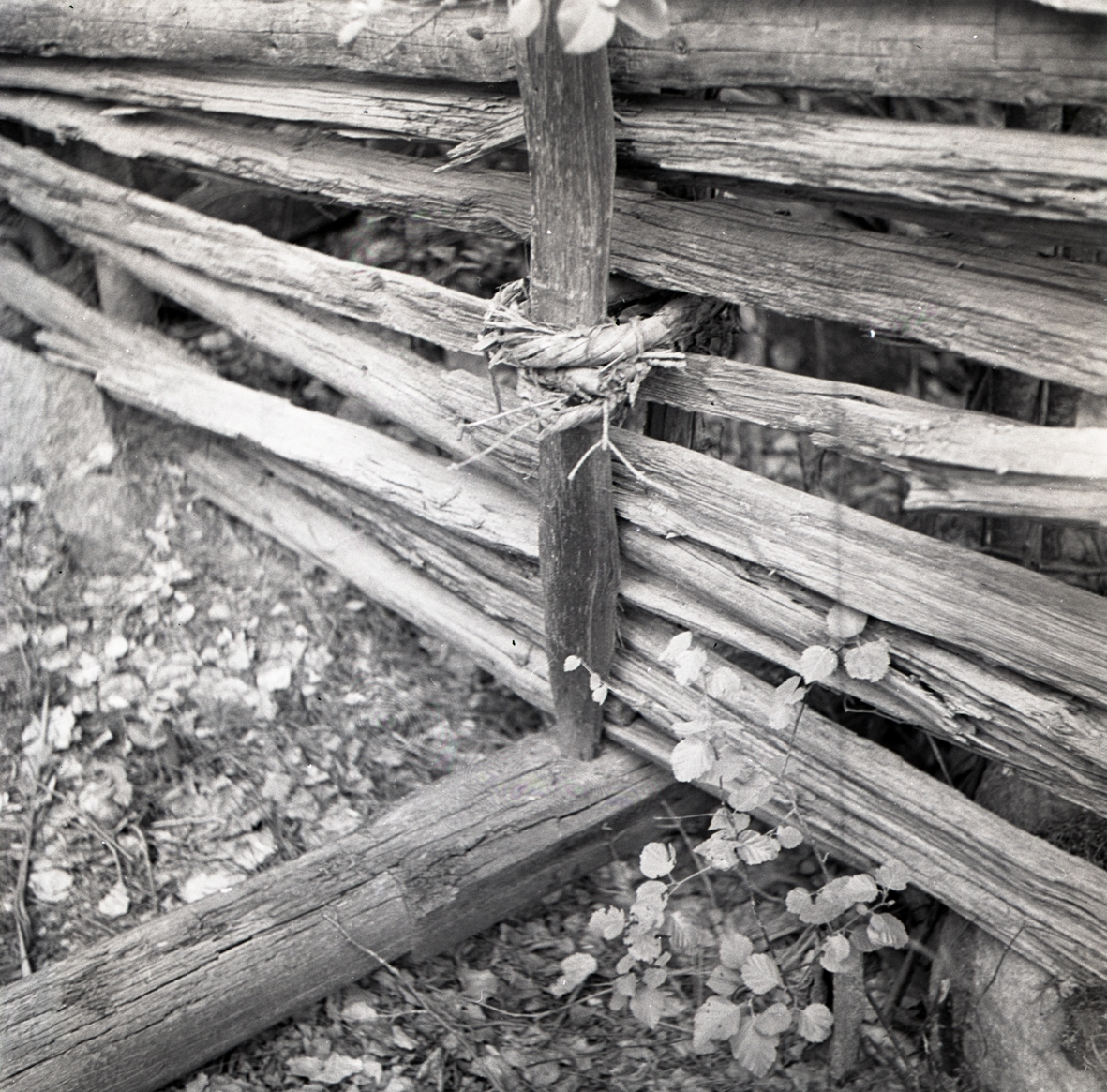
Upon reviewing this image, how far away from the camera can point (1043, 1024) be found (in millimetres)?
2209

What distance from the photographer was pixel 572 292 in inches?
84.6

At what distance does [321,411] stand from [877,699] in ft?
6.16

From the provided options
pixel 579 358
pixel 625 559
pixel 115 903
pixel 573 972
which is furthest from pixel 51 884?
Result: pixel 579 358

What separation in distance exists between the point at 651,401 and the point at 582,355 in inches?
12.5

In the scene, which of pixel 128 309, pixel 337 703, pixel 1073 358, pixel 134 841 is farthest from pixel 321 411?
pixel 1073 358

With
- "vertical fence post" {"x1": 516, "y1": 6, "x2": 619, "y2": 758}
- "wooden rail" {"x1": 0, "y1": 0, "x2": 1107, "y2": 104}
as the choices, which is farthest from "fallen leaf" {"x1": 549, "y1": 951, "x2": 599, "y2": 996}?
"wooden rail" {"x1": 0, "y1": 0, "x2": 1107, "y2": 104}

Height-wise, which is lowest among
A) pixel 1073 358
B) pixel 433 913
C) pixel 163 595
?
pixel 433 913

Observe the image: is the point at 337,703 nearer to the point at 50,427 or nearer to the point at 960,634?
the point at 50,427

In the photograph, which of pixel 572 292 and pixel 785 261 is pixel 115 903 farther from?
pixel 785 261

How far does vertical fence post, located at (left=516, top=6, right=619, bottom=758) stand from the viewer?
76.1 inches

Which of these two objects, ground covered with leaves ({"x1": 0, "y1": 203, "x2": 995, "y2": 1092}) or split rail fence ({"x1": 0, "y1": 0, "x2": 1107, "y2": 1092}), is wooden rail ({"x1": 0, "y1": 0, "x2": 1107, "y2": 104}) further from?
ground covered with leaves ({"x1": 0, "y1": 203, "x2": 995, "y2": 1092})

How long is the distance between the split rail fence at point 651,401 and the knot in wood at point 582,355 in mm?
97

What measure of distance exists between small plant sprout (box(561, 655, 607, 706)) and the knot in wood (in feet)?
1.78

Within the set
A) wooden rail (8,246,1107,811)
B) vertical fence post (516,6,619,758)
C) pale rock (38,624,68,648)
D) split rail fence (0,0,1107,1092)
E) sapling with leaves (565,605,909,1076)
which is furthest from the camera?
pale rock (38,624,68,648)
